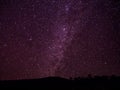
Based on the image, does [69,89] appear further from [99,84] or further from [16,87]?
[16,87]

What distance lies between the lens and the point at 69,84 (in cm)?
227

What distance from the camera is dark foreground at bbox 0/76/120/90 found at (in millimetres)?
2225

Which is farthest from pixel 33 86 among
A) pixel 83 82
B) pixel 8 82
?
pixel 83 82

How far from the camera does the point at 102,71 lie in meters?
3.18

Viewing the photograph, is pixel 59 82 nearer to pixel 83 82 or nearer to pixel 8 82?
pixel 83 82

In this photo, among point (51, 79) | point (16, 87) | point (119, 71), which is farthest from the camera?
point (119, 71)

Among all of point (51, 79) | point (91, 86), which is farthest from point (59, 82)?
point (91, 86)

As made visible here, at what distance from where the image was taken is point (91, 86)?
2240 millimetres

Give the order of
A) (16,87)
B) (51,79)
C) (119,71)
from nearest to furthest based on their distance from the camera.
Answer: (16,87) → (51,79) → (119,71)

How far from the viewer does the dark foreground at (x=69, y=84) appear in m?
2.22

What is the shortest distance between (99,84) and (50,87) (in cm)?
46

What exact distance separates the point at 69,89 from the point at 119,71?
1124mm

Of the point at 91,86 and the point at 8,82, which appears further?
the point at 8,82

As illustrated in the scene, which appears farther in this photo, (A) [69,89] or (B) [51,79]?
(B) [51,79]
